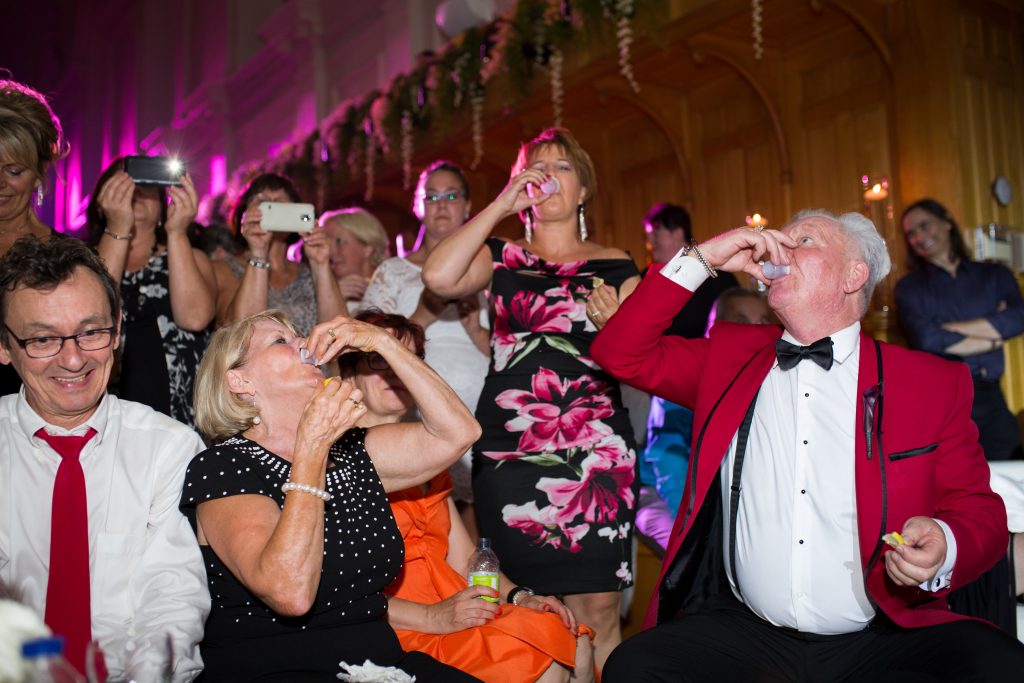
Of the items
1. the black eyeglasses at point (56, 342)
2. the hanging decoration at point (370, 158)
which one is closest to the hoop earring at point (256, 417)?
the black eyeglasses at point (56, 342)

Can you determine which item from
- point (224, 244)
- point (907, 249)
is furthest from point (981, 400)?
Result: point (224, 244)

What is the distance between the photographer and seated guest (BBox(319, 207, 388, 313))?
4.43 m

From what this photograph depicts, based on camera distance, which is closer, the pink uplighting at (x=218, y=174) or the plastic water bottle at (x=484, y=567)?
the plastic water bottle at (x=484, y=567)

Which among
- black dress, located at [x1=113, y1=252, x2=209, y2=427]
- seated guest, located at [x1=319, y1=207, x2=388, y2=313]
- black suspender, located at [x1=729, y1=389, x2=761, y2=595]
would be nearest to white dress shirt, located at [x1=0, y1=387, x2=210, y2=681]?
black dress, located at [x1=113, y1=252, x2=209, y2=427]

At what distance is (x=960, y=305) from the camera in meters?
4.54

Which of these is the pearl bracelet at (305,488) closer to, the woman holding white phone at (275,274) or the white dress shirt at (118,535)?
the white dress shirt at (118,535)

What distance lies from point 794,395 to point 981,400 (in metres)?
2.44

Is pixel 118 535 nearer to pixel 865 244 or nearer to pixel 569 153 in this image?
pixel 569 153

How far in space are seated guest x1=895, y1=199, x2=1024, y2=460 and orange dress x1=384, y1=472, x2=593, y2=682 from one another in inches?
103

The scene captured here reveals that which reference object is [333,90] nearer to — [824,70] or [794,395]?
[824,70]

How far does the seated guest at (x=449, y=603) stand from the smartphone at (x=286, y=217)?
0.76 m

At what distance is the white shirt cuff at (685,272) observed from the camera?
8.07 feet

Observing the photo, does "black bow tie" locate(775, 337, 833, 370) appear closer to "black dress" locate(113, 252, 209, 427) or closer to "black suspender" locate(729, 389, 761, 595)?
"black suspender" locate(729, 389, 761, 595)

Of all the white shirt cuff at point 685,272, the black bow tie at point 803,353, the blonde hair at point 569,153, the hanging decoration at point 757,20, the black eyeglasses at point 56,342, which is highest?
the hanging decoration at point 757,20
